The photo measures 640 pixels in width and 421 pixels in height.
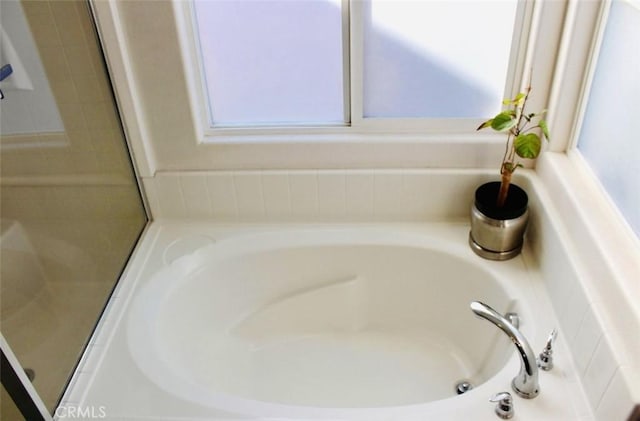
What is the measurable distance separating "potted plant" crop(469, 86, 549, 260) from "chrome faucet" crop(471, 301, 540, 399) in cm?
44

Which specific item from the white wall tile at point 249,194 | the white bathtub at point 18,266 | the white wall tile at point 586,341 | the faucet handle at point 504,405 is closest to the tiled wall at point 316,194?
the white wall tile at point 249,194

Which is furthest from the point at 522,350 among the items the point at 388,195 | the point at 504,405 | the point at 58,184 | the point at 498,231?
the point at 58,184

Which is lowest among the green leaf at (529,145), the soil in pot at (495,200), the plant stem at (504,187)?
the soil in pot at (495,200)

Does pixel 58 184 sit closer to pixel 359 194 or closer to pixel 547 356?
pixel 359 194

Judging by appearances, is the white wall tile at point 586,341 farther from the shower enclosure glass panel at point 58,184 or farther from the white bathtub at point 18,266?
the white bathtub at point 18,266

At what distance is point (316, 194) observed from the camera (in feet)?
5.89

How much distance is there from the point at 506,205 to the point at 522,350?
580 mm

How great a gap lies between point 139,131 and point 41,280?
60 cm

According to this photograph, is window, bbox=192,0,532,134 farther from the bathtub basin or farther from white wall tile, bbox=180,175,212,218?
the bathtub basin

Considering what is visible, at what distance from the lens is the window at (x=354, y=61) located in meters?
1.58

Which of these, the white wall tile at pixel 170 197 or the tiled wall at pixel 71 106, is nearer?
the tiled wall at pixel 71 106

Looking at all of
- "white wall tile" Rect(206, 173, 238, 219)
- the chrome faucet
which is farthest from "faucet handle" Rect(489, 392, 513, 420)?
"white wall tile" Rect(206, 173, 238, 219)

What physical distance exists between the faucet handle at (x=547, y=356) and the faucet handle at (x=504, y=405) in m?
0.15

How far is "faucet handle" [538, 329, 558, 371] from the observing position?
127cm
